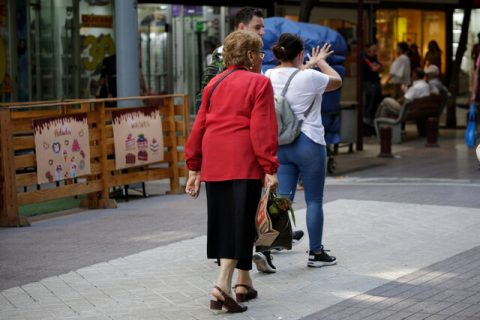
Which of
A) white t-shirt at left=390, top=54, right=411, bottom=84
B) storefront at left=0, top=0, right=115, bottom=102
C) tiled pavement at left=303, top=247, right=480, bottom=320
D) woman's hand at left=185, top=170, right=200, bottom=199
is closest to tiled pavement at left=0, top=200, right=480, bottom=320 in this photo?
tiled pavement at left=303, top=247, right=480, bottom=320

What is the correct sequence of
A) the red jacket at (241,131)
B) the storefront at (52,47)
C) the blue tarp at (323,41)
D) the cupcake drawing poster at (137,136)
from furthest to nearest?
the storefront at (52,47)
the blue tarp at (323,41)
the cupcake drawing poster at (137,136)
the red jacket at (241,131)

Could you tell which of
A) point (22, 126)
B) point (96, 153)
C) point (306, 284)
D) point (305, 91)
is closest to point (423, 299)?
point (306, 284)

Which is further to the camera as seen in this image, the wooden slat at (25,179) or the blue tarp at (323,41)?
the blue tarp at (323,41)

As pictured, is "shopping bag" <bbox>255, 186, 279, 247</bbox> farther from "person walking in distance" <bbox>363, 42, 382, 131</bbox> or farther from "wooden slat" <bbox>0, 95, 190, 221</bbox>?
"person walking in distance" <bbox>363, 42, 382, 131</bbox>

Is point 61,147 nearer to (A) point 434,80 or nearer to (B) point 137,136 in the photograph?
(B) point 137,136

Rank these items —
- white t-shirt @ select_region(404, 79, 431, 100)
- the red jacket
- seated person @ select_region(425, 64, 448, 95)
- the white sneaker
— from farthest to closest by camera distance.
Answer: seated person @ select_region(425, 64, 448, 95) → white t-shirt @ select_region(404, 79, 431, 100) → the white sneaker → the red jacket

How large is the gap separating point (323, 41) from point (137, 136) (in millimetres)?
3732

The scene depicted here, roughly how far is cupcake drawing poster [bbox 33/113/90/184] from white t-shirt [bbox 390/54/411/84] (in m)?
12.7

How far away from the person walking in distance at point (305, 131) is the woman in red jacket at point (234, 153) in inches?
42.7

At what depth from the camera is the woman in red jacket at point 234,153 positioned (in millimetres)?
7008

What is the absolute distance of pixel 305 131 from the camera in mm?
8297

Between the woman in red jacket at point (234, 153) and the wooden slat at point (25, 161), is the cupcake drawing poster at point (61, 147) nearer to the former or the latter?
the wooden slat at point (25, 161)

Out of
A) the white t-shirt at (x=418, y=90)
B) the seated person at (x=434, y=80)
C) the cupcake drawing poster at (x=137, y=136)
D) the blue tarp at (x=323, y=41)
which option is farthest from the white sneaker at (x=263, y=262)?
the seated person at (x=434, y=80)

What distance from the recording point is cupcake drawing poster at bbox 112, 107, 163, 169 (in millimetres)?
12367
